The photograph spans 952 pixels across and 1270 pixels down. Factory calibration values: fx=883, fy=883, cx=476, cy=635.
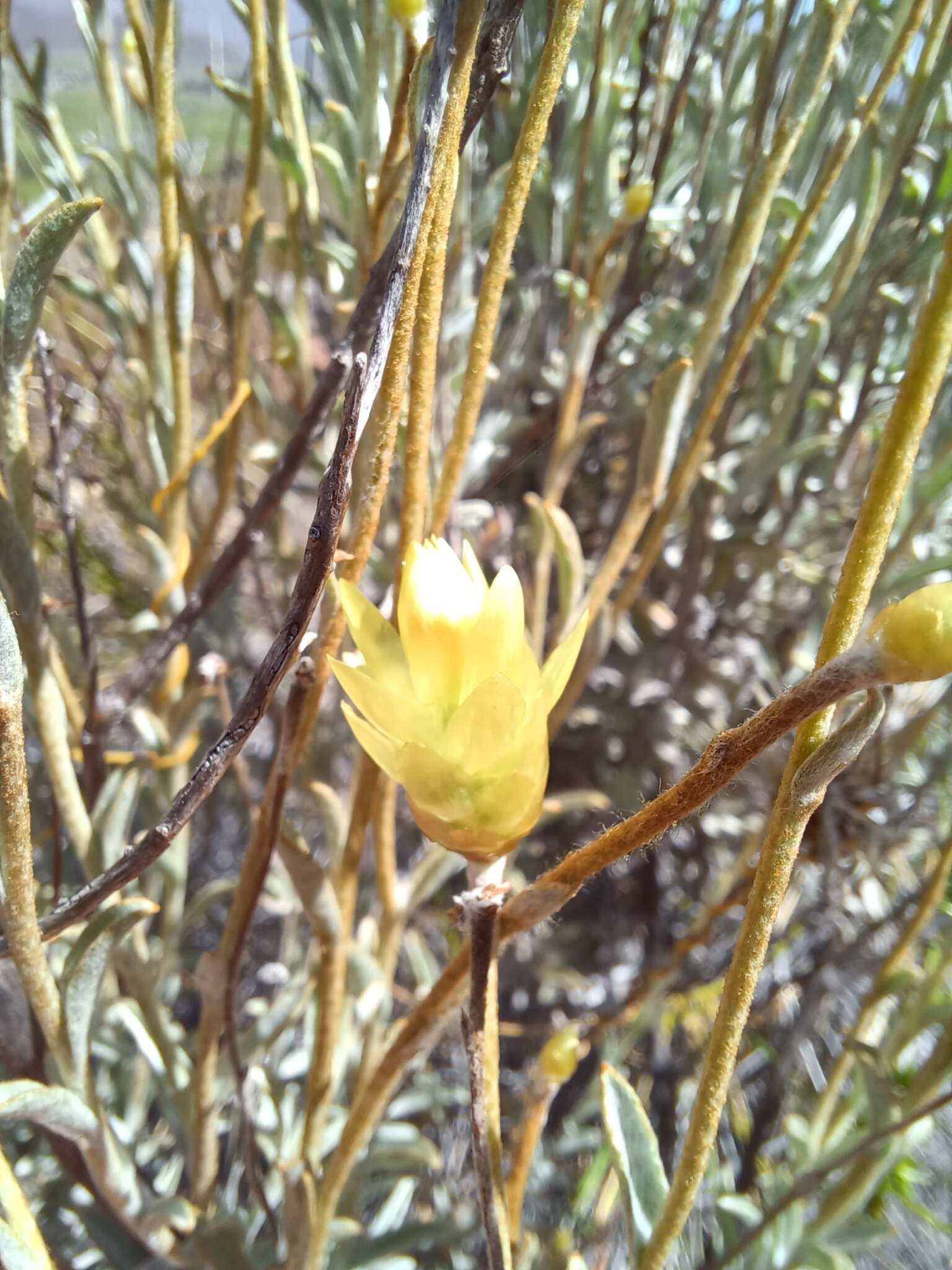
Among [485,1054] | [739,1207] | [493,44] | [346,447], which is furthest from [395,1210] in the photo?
[493,44]

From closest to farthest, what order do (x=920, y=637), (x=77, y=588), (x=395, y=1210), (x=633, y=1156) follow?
1. (x=920, y=637)
2. (x=633, y=1156)
3. (x=77, y=588)
4. (x=395, y=1210)

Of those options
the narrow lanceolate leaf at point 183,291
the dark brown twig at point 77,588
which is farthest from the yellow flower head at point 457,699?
the narrow lanceolate leaf at point 183,291

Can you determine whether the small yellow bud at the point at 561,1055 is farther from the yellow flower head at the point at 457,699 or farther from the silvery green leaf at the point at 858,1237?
the silvery green leaf at the point at 858,1237

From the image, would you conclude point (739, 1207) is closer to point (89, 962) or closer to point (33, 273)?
point (89, 962)

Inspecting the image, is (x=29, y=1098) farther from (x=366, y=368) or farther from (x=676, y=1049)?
(x=676, y=1049)

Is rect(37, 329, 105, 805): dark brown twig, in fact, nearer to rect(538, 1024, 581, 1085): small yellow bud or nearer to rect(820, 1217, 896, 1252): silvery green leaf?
rect(538, 1024, 581, 1085): small yellow bud

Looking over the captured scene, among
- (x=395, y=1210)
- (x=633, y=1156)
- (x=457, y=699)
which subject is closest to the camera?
(x=457, y=699)

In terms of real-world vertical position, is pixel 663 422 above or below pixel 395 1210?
above
